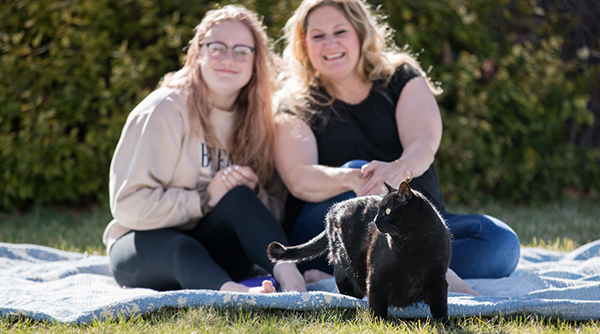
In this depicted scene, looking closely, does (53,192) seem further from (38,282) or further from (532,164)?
(532,164)

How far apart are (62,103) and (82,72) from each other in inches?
12.3

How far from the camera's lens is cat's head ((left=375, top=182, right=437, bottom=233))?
1.75 m

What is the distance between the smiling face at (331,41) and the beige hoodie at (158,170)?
2.32 ft

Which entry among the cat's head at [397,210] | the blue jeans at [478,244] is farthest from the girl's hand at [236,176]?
the cat's head at [397,210]

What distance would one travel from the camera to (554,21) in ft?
18.4

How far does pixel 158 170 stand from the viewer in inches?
101

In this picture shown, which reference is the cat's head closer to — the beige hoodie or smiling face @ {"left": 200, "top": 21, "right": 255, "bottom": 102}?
the beige hoodie

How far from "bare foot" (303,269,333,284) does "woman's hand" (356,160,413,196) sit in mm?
465

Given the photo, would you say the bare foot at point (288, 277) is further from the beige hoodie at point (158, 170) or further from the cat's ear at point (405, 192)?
the cat's ear at point (405, 192)

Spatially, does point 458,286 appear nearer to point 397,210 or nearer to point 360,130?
point 397,210

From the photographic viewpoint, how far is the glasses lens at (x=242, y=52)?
2670mm

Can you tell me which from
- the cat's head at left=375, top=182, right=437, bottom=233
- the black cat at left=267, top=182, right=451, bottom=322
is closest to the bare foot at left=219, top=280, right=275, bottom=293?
the black cat at left=267, top=182, right=451, bottom=322

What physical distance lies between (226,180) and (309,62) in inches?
32.6

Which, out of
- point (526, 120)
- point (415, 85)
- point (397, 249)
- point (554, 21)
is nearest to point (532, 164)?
point (526, 120)
